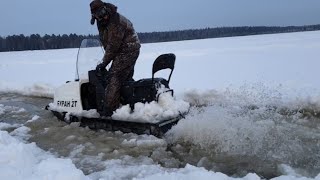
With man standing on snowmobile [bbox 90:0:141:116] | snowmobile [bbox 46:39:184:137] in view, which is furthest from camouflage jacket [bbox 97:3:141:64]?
snowmobile [bbox 46:39:184:137]

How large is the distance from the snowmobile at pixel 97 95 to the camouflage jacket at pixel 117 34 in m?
0.55

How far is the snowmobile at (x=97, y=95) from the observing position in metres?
6.56

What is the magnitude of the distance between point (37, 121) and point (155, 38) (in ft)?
284

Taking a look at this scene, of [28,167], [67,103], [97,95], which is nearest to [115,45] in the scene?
[97,95]

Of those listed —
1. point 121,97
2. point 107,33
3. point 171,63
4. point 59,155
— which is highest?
point 107,33

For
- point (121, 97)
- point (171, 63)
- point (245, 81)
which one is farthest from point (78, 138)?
point (245, 81)

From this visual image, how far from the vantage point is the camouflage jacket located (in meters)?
6.74

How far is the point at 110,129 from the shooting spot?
6957 millimetres

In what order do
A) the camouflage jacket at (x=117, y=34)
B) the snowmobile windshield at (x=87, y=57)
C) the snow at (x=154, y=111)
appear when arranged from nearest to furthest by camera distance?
the snow at (x=154, y=111), the camouflage jacket at (x=117, y=34), the snowmobile windshield at (x=87, y=57)

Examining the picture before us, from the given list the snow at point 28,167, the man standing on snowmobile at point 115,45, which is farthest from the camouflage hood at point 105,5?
the snow at point 28,167

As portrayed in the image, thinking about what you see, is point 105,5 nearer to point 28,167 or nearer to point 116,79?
point 116,79

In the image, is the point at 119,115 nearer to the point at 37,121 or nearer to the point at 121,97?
the point at 121,97

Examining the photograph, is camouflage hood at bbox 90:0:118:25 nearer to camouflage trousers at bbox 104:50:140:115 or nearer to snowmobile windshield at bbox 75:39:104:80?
camouflage trousers at bbox 104:50:140:115

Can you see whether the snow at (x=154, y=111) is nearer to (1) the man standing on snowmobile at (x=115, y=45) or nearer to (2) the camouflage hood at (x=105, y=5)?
(1) the man standing on snowmobile at (x=115, y=45)
